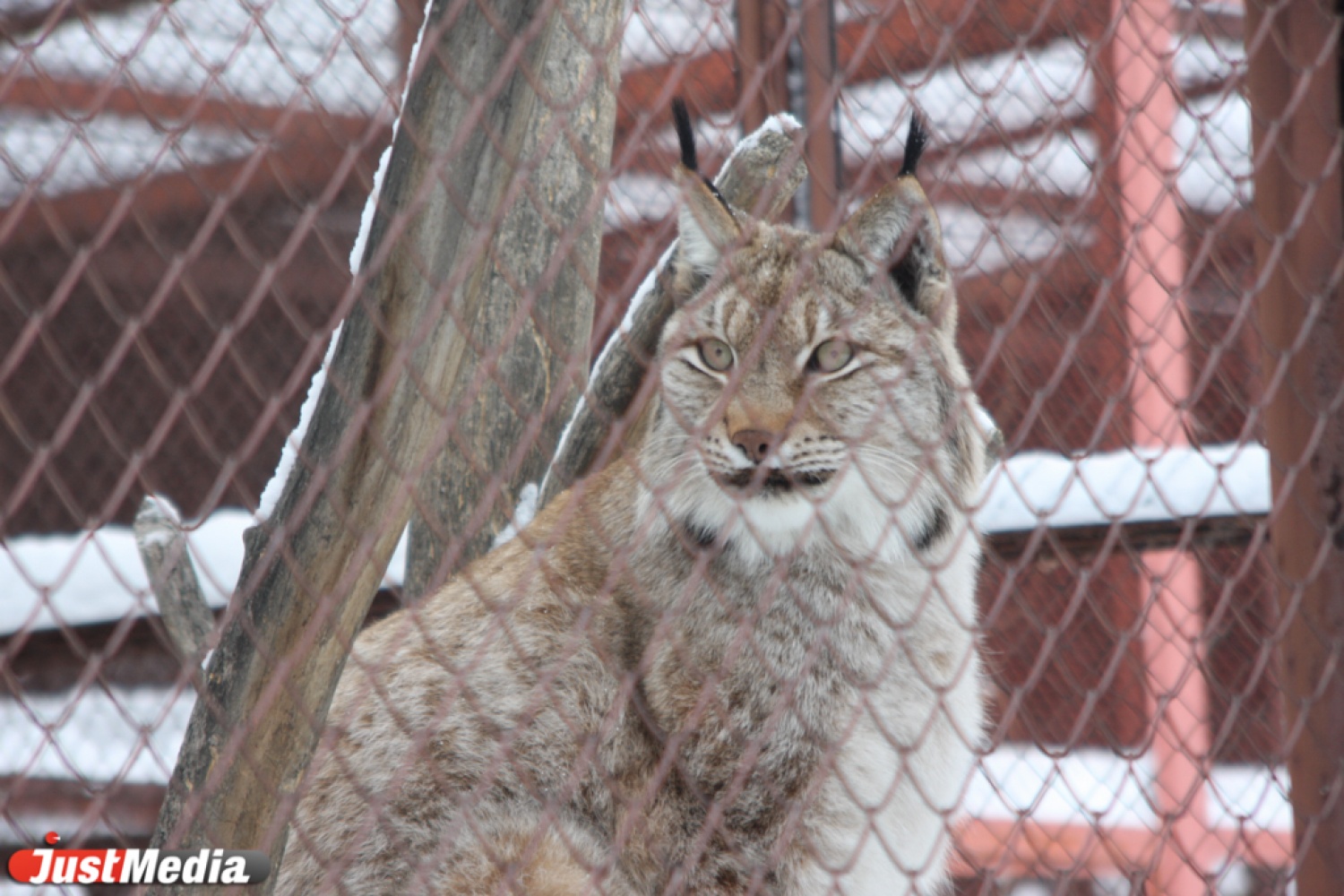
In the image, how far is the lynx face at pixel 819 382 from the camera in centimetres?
229

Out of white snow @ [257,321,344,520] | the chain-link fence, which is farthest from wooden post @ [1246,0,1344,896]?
white snow @ [257,321,344,520]

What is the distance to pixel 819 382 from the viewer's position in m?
2.38

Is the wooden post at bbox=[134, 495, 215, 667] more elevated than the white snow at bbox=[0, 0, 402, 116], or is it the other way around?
the white snow at bbox=[0, 0, 402, 116]

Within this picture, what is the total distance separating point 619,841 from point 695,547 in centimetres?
67

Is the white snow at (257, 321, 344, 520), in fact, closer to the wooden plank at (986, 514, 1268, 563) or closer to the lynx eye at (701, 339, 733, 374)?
the lynx eye at (701, 339, 733, 374)

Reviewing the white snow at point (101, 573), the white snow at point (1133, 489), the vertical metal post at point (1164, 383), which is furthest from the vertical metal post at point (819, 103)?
the white snow at point (101, 573)

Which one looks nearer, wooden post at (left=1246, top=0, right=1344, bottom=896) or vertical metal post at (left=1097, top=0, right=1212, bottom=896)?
wooden post at (left=1246, top=0, right=1344, bottom=896)

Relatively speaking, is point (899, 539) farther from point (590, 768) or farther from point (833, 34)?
point (833, 34)

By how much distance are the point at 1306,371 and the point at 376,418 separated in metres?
2.02

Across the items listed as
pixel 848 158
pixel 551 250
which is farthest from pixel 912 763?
pixel 848 158

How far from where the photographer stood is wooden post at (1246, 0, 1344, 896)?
2615 mm

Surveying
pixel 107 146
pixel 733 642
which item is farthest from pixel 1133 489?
pixel 107 146

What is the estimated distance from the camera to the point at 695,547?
2.54m

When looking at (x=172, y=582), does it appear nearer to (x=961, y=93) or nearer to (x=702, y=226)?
(x=702, y=226)
